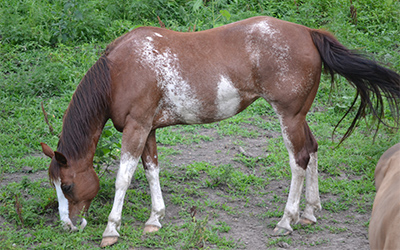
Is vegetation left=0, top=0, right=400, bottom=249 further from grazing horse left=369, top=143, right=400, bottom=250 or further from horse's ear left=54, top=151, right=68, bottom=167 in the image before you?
grazing horse left=369, top=143, right=400, bottom=250

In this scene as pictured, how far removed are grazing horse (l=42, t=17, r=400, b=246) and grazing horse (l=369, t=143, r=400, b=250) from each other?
2068 mm

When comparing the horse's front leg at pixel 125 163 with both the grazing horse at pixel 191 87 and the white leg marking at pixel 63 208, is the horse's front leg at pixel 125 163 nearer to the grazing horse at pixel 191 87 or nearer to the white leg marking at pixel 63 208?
the grazing horse at pixel 191 87

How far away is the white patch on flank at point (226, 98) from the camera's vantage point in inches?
191

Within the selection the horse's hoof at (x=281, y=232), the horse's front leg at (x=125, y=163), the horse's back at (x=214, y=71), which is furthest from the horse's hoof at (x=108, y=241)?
the horse's hoof at (x=281, y=232)

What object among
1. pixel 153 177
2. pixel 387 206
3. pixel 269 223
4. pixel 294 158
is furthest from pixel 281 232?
pixel 387 206

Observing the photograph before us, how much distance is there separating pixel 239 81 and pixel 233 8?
505cm

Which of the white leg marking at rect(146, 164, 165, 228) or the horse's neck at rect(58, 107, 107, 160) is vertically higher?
the horse's neck at rect(58, 107, 107, 160)

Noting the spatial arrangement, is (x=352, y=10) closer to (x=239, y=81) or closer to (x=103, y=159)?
(x=239, y=81)

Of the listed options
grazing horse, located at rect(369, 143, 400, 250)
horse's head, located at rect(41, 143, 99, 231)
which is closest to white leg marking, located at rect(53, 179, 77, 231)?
horse's head, located at rect(41, 143, 99, 231)

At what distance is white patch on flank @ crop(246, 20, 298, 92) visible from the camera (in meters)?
4.79

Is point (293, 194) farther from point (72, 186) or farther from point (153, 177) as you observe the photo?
point (72, 186)

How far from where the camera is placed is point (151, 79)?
189 inches

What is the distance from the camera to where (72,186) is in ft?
15.7

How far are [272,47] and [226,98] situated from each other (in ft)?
2.18
